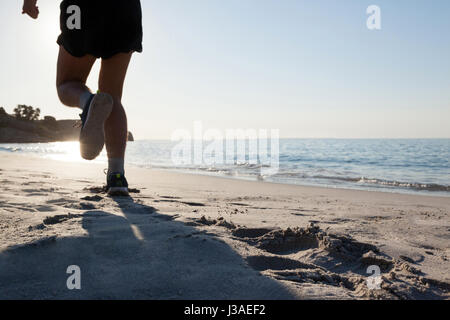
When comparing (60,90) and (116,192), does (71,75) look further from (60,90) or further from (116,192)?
(116,192)

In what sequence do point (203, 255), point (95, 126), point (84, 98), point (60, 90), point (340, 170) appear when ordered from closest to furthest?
1. point (203, 255)
2. point (95, 126)
3. point (84, 98)
4. point (60, 90)
5. point (340, 170)

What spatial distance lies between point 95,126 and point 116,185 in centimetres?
70

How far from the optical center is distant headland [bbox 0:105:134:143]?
4669 centimetres

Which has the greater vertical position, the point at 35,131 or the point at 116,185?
the point at 35,131

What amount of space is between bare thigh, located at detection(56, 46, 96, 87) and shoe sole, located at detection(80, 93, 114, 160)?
1.79ft

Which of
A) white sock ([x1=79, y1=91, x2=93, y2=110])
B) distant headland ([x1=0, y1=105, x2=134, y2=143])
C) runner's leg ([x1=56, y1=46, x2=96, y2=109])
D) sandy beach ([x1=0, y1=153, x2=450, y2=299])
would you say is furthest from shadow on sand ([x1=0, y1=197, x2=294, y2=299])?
distant headland ([x1=0, y1=105, x2=134, y2=143])

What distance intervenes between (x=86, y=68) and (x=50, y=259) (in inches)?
69.8

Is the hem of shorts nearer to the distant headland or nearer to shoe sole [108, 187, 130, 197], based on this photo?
shoe sole [108, 187, 130, 197]

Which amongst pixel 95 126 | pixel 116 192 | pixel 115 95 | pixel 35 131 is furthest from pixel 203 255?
pixel 35 131

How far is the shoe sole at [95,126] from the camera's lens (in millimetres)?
2211

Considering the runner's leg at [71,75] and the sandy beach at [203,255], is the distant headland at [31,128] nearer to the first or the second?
the runner's leg at [71,75]

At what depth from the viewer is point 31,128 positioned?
51.6 m
